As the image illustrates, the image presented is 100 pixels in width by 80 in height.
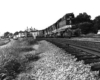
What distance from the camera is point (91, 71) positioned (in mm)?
3215

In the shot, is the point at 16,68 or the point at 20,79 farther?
the point at 16,68

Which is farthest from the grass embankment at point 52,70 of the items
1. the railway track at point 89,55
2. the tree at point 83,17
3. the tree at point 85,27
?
the tree at point 83,17

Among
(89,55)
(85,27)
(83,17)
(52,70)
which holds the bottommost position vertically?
(52,70)

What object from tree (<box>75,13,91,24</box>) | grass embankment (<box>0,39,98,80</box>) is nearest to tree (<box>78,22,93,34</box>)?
tree (<box>75,13,91,24</box>)

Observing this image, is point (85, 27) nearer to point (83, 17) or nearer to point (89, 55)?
point (83, 17)

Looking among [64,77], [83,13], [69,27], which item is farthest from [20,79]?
[83,13]

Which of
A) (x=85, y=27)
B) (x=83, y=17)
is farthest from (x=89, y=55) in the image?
(x=83, y=17)

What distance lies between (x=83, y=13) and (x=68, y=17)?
32.0m

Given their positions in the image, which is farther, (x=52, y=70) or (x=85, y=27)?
(x=85, y=27)

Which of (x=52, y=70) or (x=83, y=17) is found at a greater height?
(x=83, y=17)

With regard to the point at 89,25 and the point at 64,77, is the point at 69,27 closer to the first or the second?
the point at 64,77

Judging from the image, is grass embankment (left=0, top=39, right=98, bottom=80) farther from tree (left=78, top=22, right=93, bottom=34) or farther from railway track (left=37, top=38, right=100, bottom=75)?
tree (left=78, top=22, right=93, bottom=34)

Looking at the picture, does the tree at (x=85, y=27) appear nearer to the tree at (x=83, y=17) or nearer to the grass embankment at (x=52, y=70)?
the tree at (x=83, y=17)

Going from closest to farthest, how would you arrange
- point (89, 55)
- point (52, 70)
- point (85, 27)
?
1. point (89, 55)
2. point (52, 70)
3. point (85, 27)
